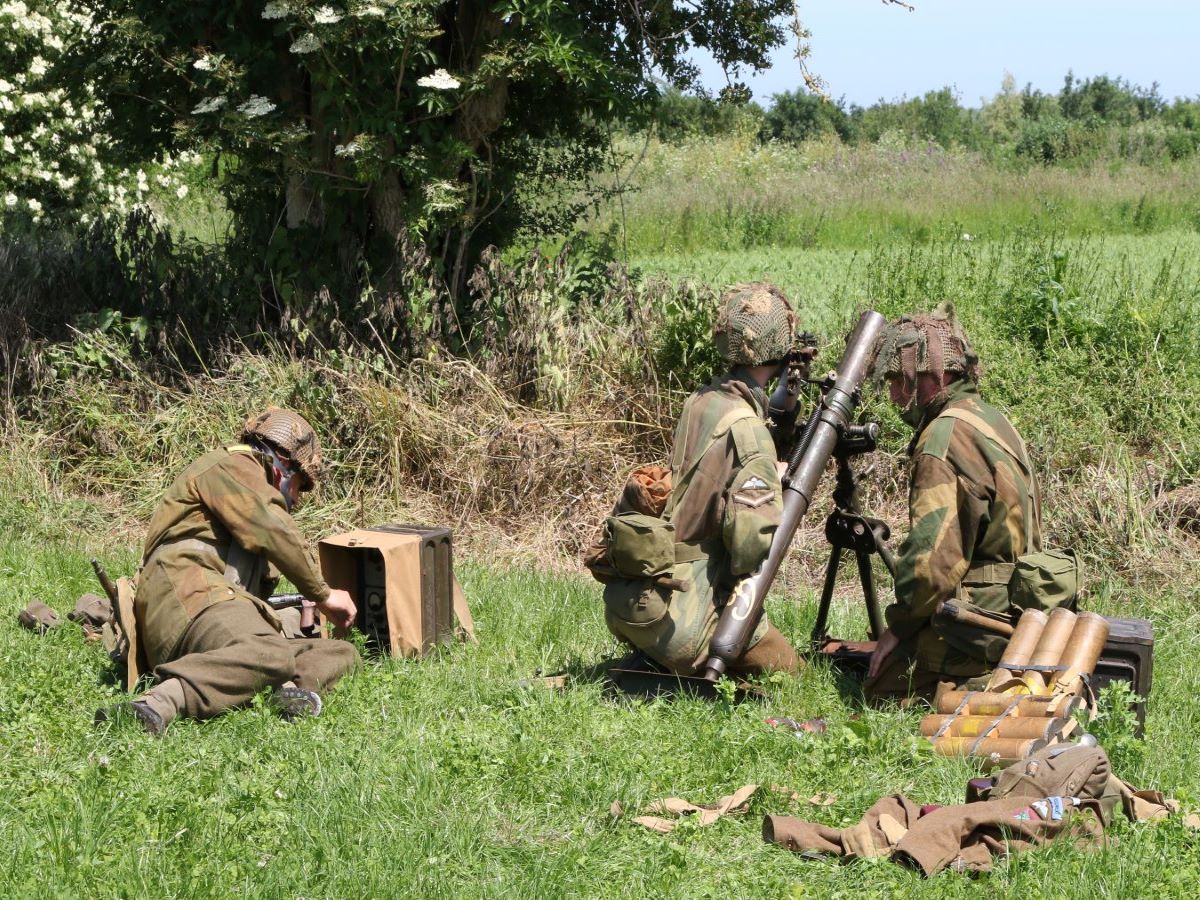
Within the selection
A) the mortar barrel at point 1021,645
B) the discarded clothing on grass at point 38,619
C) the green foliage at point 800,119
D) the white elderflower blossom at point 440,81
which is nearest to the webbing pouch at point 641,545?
the mortar barrel at point 1021,645

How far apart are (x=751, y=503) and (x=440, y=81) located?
5253 mm

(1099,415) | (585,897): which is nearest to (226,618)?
(585,897)

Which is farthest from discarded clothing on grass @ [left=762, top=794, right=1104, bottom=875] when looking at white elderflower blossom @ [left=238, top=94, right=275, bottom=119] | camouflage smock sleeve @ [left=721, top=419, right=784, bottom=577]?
white elderflower blossom @ [left=238, top=94, right=275, bottom=119]

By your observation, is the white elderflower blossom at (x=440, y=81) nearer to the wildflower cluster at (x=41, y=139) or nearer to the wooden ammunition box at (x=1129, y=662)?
the wildflower cluster at (x=41, y=139)

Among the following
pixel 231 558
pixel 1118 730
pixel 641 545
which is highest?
pixel 641 545

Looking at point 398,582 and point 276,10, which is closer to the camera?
point 398,582

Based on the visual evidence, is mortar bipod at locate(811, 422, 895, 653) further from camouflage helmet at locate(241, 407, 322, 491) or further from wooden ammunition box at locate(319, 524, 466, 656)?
camouflage helmet at locate(241, 407, 322, 491)

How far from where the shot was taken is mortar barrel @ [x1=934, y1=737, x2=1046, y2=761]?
17.8 ft

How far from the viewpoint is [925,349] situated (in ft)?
20.6

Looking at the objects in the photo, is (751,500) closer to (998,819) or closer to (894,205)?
(998,819)

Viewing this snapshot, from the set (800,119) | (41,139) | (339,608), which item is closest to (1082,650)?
(339,608)

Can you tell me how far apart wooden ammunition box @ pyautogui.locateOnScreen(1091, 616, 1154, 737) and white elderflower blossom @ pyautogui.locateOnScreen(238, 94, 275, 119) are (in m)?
7.24

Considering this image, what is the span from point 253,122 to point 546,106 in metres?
2.49

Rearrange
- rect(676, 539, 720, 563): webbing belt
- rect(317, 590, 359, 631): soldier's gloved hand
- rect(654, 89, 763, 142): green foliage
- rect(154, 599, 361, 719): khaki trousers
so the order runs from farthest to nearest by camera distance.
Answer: rect(654, 89, 763, 142): green foliage → rect(317, 590, 359, 631): soldier's gloved hand → rect(676, 539, 720, 563): webbing belt → rect(154, 599, 361, 719): khaki trousers
